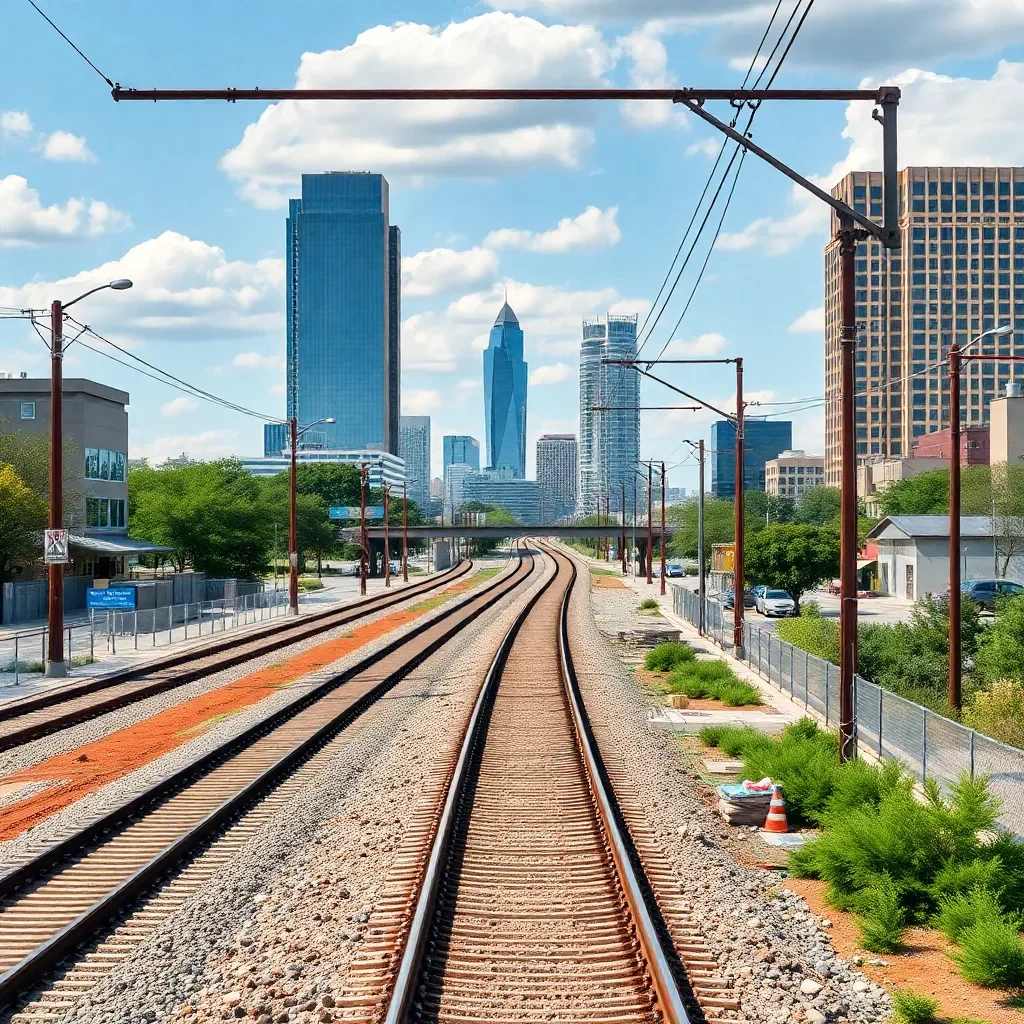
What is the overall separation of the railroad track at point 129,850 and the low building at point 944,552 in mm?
49529

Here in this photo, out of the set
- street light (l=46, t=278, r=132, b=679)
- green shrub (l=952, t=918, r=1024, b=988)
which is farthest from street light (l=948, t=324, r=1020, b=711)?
street light (l=46, t=278, r=132, b=679)

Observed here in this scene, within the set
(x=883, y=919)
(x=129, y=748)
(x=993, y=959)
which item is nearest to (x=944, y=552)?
(x=129, y=748)

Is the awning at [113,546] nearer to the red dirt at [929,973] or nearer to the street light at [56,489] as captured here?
the street light at [56,489]

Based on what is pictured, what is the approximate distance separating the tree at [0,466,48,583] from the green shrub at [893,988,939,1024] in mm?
44664

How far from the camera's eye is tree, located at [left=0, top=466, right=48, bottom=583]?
4634 centimetres

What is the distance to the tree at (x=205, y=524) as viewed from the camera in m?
63.5

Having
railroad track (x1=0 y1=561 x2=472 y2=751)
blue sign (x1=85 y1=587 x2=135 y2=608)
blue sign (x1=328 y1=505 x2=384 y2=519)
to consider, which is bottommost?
railroad track (x1=0 y1=561 x2=472 y2=751)

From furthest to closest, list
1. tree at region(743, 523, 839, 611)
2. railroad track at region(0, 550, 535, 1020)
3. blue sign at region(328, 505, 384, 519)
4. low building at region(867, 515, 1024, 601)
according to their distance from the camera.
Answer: blue sign at region(328, 505, 384, 519), low building at region(867, 515, 1024, 601), tree at region(743, 523, 839, 611), railroad track at region(0, 550, 535, 1020)

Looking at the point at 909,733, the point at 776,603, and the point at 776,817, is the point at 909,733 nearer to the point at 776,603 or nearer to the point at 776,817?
the point at 776,817

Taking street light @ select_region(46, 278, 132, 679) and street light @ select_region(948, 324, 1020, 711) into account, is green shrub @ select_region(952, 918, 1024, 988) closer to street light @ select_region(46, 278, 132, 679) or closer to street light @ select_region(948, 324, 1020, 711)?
street light @ select_region(948, 324, 1020, 711)

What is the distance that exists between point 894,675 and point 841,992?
2203 cm

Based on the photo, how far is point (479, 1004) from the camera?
8.07m

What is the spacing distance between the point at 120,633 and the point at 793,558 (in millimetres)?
31757

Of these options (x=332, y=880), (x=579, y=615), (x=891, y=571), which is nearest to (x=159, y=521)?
(x=579, y=615)
